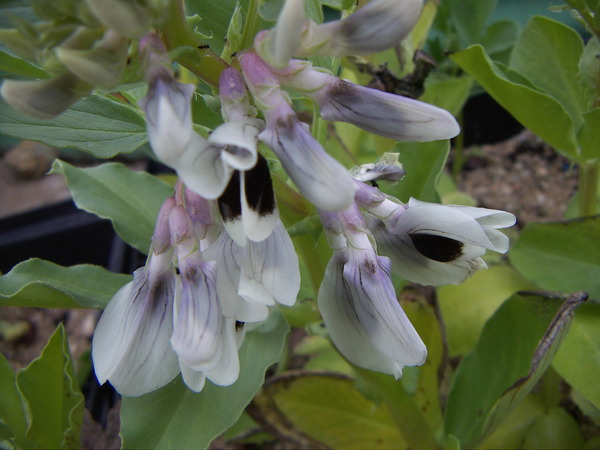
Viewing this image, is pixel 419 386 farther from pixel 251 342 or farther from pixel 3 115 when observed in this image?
pixel 3 115

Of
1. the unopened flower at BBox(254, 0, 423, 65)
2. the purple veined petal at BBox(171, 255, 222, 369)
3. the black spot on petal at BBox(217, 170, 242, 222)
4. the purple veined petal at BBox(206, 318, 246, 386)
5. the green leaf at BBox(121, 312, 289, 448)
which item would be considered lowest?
the green leaf at BBox(121, 312, 289, 448)


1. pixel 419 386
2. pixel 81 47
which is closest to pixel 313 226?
pixel 81 47

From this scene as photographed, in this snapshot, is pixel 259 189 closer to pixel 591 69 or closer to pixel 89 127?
pixel 89 127

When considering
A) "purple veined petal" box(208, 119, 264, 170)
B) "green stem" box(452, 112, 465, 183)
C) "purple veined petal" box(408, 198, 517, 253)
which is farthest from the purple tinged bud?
"green stem" box(452, 112, 465, 183)

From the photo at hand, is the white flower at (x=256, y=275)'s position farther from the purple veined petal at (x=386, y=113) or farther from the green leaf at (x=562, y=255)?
the green leaf at (x=562, y=255)

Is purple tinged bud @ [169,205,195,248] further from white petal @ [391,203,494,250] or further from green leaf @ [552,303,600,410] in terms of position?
green leaf @ [552,303,600,410]

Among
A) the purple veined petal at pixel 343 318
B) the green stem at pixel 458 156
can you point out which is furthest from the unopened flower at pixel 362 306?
the green stem at pixel 458 156
